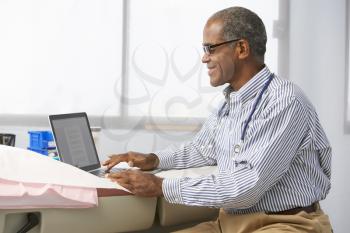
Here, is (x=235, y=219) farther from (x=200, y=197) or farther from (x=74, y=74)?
(x=74, y=74)

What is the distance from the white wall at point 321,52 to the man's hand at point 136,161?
1.10 meters

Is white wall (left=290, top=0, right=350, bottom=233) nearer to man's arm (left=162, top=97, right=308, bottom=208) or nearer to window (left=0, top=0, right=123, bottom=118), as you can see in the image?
window (left=0, top=0, right=123, bottom=118)

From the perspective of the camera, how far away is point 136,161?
1520mm

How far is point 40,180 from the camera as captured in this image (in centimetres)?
108

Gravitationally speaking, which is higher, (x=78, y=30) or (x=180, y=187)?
(x=78, y=30)

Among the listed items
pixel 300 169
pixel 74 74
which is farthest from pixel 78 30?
pixel 300 169

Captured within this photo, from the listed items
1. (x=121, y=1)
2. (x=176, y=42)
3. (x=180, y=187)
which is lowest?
(x=180, y=187)

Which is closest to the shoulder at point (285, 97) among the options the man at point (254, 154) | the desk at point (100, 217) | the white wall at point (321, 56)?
the man at point (254, 154)

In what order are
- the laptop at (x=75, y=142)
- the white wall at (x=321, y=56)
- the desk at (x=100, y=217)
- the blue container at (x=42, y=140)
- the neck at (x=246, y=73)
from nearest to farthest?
the desk at (x=100, y=217), the neck at (x=246, y=73), the laptop at (x=75, y=142), the blue container at (x=42, y=140), the white wall at (x=321, y=56)

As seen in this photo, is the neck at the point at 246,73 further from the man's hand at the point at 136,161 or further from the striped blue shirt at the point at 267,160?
the man's hand at the point at 136,161

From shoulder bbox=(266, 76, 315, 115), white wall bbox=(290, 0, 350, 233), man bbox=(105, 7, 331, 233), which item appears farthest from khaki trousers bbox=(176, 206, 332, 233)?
white wall bbox=(290, 0, 350, 233)

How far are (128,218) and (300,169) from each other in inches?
19.9

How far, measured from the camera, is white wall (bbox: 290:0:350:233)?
2.29 m

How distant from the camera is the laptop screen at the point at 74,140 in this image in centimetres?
145
